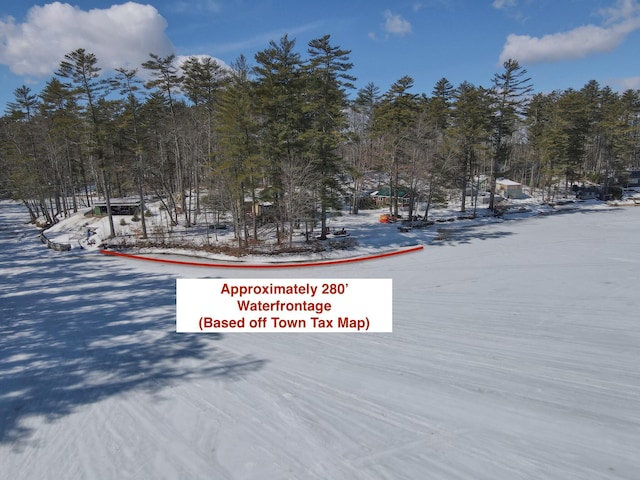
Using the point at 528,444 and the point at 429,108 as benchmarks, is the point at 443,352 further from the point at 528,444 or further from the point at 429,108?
the point at 429,108

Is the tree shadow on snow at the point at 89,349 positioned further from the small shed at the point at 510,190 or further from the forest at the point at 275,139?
the small shed at the point at 510,190

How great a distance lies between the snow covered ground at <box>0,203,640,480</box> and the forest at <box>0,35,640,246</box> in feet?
32.5

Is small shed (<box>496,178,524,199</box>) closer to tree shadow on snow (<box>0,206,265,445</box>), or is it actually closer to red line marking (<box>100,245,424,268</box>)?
red line marking (<box>100,245,424,268</box>)

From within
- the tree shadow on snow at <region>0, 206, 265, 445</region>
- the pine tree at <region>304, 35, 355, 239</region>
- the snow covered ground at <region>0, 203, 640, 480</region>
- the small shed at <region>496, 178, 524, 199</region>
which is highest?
the pine tree at <region>304, 35, 355, 239</region>

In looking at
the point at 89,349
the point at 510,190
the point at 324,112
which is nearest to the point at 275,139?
the point at 324,112

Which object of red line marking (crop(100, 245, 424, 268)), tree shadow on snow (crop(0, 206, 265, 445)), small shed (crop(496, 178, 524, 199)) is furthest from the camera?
small shed (crop(496, 178, 524, 199))

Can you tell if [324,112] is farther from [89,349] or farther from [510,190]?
[510,190]

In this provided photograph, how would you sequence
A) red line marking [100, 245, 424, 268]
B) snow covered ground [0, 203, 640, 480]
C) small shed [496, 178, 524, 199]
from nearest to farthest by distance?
snow covered ground [0, 203, 640, 480] → red line marking [100, 245, 424, 268] → small shed [496, 178, 524, 199]

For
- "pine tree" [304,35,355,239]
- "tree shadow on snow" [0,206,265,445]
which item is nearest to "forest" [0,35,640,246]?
"pine tree" [304,35,355,239]

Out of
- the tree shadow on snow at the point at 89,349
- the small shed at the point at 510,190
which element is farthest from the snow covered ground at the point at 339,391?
the small shed at the point at 510,190

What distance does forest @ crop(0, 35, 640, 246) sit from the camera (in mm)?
17875

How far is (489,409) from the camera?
5109mm

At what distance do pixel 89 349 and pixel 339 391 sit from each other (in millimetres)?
5977

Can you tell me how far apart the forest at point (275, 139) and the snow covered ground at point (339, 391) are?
9.89m
